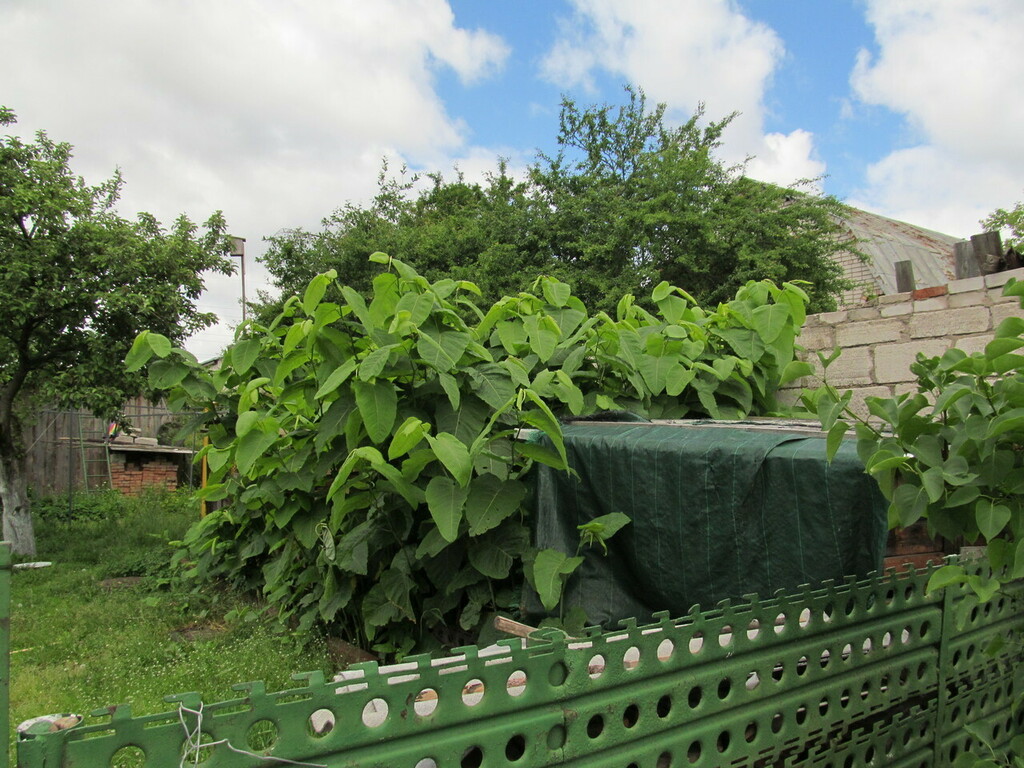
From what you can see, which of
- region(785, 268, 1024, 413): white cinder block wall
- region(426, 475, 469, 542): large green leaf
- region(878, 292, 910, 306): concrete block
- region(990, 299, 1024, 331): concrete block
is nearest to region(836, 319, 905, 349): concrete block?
region(785, 268, 1024, 413): white cinder block wall

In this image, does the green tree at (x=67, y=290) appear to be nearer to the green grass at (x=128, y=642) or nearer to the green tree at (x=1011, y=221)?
the green grass at (x=128, y=642)

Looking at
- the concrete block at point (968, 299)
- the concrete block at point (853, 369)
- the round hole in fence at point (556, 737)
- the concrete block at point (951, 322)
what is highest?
the concrete block at point (968, 299)

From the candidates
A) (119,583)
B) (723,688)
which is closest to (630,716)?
(723,688)

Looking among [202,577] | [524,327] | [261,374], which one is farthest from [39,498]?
[524,327]

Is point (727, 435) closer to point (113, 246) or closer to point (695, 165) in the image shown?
point (113, 246)

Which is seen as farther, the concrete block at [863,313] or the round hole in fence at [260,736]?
the concrete block at [863,313]

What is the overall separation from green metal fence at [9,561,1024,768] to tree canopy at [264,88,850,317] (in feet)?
31.1

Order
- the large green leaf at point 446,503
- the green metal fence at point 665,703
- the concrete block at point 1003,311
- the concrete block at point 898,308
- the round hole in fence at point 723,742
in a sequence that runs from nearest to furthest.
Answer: the green metal fence at point 665,703 → the round hole in fence at point 723,742 → the large green leaf at point 446,503 → the concrete block at point 1003,311 → the concrete block at point 898,308

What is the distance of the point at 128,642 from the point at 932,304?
5.45 m

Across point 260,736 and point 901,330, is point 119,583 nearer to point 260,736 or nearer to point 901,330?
point 260,736

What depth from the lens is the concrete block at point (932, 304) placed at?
15.0 ft

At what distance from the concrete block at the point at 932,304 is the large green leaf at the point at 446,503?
3.36 meters

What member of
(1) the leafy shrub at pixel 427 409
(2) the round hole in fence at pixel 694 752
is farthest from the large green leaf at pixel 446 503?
(2) the round hole in fence at pixel 694 752

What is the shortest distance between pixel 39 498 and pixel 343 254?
691cm
